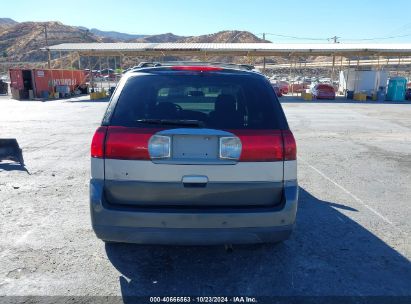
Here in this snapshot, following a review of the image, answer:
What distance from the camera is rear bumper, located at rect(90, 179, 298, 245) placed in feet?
9.49

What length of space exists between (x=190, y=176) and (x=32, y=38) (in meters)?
131

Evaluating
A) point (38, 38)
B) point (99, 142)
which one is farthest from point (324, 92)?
point (38, 38)


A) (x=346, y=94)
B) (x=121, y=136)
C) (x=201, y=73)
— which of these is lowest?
(x=346, y=94)

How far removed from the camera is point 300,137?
1123 centimetres

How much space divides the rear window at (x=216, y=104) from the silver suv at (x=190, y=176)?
0.01 meters

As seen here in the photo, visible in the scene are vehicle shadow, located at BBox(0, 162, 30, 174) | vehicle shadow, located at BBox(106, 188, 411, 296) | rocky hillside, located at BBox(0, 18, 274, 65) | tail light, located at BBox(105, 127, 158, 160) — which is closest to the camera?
tail light, located at BBox(105, 127, 158, 160)

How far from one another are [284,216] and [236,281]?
2.54 feet

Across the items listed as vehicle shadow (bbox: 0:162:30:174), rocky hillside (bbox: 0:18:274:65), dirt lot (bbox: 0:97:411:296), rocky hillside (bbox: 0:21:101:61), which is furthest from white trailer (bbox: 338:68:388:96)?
rocky hillside (bbox: 0:21:101:61)

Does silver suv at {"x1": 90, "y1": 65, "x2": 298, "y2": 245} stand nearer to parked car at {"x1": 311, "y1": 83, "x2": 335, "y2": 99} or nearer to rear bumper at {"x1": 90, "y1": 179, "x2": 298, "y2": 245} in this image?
rear bumper at {"x1": 90, "y1": 179, "x2": 298, "y2": 245}

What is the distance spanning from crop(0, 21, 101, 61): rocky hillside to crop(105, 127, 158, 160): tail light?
109601 millimetres

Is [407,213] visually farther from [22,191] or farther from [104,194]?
[22,191]

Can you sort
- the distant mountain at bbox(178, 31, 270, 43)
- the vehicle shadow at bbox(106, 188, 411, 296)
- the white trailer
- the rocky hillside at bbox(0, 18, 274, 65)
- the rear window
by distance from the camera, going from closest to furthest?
the rear window
the vehicle shadow at bbox(106, 188, 411, 296)
the white trailer
the rocky hillside at bbox(0, 18, 274, 65)
the distant mountain at bbox(178, 31, 270, 43)

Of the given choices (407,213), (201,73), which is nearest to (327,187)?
(407,213)

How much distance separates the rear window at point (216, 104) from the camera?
2979 mm
